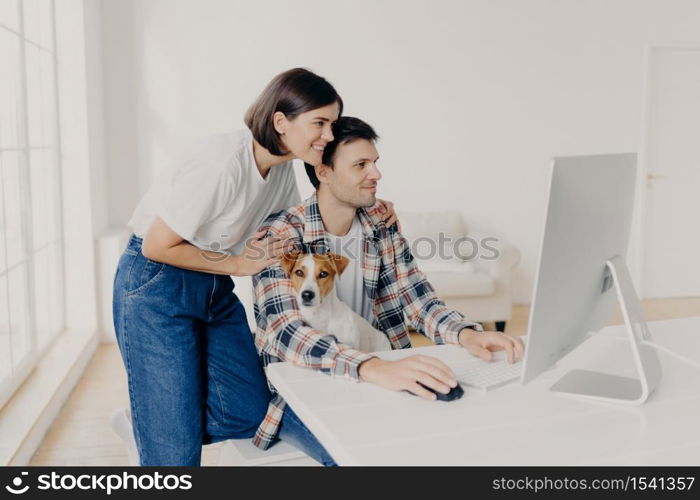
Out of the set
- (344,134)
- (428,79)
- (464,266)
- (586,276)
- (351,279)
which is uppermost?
(428,79)

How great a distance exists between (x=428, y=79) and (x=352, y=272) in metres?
3.77

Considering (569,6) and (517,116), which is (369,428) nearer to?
(517,116)

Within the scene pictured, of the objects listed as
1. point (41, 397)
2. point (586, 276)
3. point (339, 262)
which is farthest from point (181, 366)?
point (41, 397)

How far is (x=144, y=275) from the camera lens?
75.5 inches

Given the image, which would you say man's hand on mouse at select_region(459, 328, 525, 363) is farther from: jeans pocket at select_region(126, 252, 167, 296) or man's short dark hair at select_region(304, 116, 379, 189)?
jeans pocket at select_region(126, 252, 167, 296)

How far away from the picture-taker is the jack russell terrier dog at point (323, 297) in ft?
5.81

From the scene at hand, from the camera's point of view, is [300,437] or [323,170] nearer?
[300,437]

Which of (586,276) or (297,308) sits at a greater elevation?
(586,276)

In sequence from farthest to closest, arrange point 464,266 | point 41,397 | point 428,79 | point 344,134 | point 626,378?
point 428,79 → point 464,266 → point 41,397 → point 344,134 → point 626,378

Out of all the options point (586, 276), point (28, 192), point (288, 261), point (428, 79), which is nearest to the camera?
point (586, 276)

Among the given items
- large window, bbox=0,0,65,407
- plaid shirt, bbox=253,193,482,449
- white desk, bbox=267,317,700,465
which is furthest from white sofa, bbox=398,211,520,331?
white desk, bbox=267,317,700,465

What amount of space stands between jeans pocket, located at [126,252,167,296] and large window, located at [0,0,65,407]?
56.1 inches

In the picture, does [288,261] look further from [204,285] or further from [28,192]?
[28,192]

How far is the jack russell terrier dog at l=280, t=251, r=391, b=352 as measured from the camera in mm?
1771
